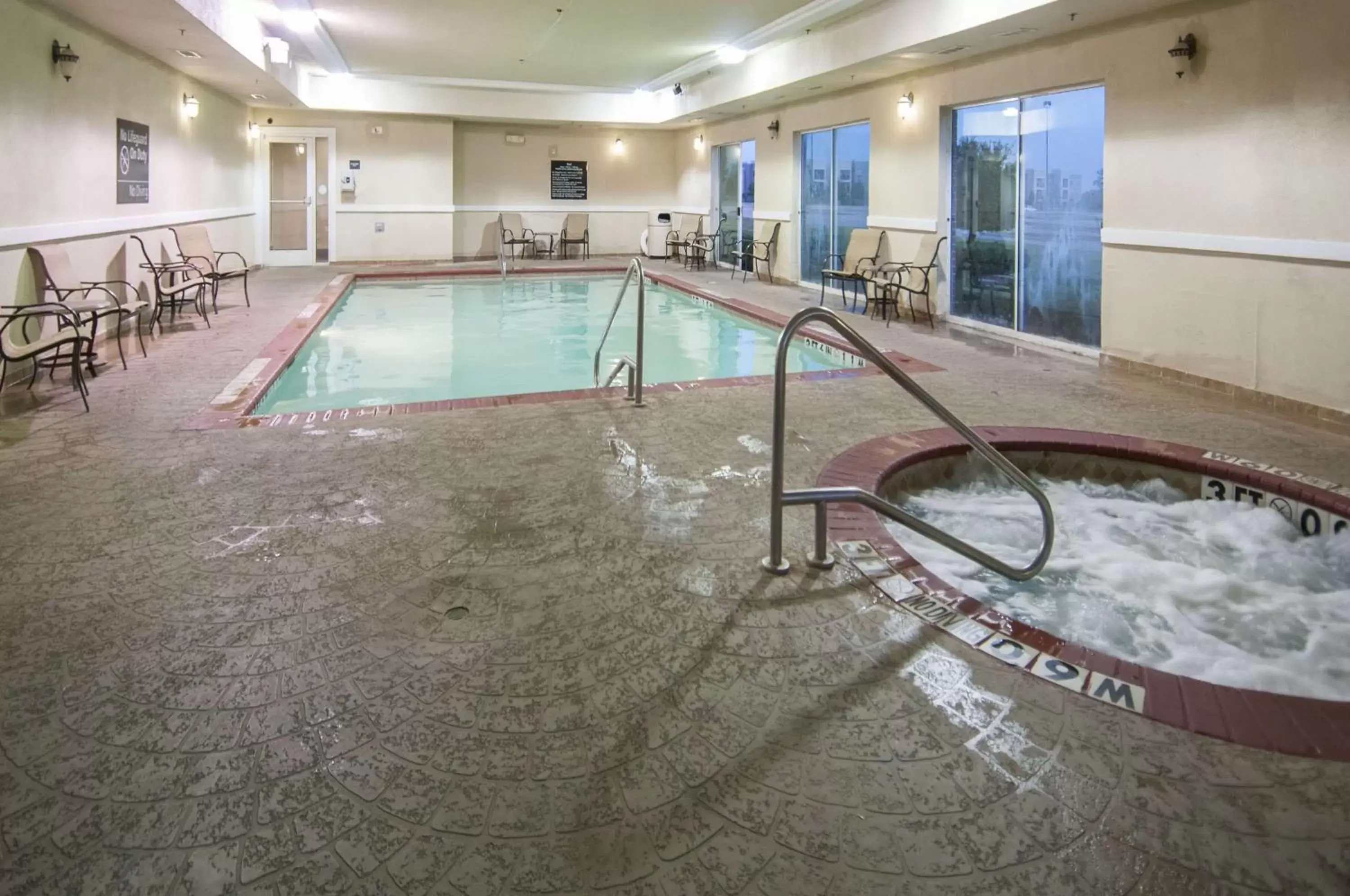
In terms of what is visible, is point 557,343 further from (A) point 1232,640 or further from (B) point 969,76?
(A) point 1232,640

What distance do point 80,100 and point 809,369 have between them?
19.1 ft

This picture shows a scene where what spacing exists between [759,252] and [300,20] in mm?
6409

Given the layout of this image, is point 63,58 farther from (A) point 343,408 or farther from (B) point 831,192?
(B) point 831,192

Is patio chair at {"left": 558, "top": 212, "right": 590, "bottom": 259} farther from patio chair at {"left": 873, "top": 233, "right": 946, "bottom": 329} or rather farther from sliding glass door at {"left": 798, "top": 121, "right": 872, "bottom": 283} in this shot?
patio chair at {"left": 873, "top": 233, "right": 946, "bottom": 329}

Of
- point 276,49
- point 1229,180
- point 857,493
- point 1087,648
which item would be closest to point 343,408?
point 857,493

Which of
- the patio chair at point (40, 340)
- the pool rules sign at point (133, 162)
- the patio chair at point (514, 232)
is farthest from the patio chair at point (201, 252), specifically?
the patio chair at point (514, 232)

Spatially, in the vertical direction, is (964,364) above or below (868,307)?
below

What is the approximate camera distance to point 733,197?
14039 millimetres

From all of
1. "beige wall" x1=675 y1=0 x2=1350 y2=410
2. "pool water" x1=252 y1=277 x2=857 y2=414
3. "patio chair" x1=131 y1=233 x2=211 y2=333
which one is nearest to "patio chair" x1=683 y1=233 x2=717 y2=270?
"pool water" x1=252 y1=277 x2=857 y2=414

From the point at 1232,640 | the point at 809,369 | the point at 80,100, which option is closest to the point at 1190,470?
the point at 1232,640

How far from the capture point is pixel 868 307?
9.11 meters

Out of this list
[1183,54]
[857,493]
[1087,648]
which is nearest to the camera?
[1087,648]

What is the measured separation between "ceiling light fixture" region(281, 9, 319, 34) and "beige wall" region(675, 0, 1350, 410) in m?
6.68

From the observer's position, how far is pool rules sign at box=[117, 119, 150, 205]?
7.39 meters
